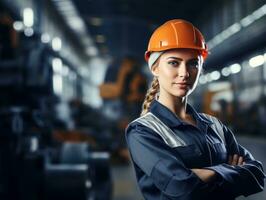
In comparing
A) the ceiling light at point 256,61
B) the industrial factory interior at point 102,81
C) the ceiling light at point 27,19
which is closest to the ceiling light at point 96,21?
the industrial factory interior at point 102,81

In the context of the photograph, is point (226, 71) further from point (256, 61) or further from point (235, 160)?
point (235, 160)

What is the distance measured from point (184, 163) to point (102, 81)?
4134 millimetres

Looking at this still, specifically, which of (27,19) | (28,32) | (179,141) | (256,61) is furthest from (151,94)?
(27,19)

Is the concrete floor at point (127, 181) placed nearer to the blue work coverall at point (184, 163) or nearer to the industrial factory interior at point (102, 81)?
the industrial factory interior at point (102, 81)

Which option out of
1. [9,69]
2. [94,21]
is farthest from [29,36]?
[94,21]

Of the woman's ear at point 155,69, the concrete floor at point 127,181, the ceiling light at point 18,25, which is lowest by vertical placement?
the concrete floor at point 127,181

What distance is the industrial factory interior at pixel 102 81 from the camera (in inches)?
81.4

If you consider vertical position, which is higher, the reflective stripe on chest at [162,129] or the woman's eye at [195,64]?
the woman's eye at [195,64]

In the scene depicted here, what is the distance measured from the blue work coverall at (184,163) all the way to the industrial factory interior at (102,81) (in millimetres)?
44

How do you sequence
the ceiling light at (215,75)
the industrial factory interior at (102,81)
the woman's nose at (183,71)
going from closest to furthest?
the woman's nose at (183,71) → the ceiling light at (215,75) → the industrial factory interior at (102,81)

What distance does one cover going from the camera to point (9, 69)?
19.0 feet

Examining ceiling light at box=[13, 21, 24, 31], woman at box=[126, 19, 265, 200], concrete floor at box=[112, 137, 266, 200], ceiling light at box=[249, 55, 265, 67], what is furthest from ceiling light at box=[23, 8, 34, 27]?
woman at box=[126, 19, 265, 200]

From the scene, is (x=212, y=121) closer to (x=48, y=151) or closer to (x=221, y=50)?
(x=221, y=50)

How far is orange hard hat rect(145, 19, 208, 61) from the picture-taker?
1273 mm
